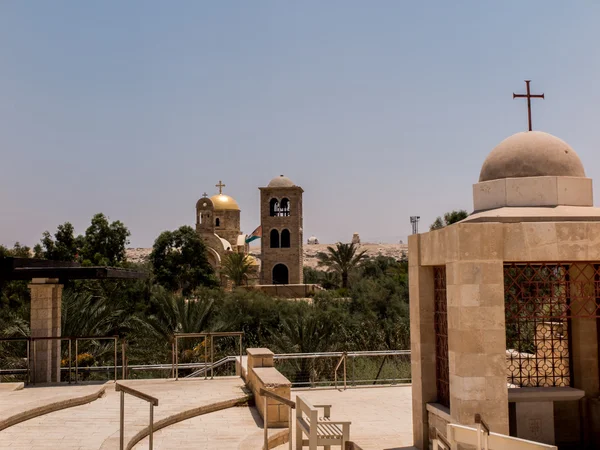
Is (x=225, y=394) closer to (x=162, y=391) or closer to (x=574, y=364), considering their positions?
(x=162, y=391)

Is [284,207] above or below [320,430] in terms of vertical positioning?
above

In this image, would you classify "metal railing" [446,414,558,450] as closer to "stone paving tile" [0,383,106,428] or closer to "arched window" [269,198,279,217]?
"stone paving tile" [0,383,106,428]

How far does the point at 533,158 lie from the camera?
771 centimetres

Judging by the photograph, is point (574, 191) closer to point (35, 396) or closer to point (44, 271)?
point (35, 396)

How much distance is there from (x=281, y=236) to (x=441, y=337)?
44.7 meters

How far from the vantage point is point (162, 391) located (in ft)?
37.4

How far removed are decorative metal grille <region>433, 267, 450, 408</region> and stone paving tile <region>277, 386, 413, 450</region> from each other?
83 cm

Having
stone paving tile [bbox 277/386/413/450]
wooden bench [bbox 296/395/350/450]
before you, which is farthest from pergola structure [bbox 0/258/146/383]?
wooden bench [bbox 296/395/350/450]

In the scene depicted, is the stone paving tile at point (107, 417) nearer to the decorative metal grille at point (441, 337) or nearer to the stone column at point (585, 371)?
the decorative metal grille at point (441, 337)

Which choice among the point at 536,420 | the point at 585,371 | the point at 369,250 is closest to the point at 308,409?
the point at 536,420

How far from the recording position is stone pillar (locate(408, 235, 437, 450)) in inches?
306

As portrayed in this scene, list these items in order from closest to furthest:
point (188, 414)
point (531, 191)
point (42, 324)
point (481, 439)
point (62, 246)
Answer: point (481, 439), point (531, 191), point (188, 414), point (42, 324), point (62, 246)

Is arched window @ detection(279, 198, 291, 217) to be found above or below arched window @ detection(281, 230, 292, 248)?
above

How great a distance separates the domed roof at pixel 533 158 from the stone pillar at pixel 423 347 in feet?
4.24
